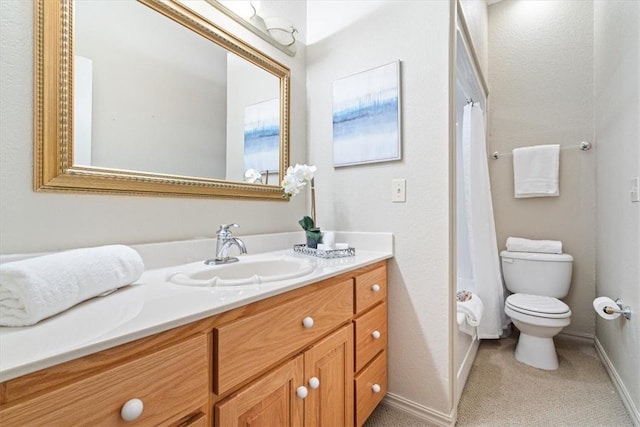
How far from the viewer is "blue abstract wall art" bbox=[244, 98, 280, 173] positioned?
1449 millimetres

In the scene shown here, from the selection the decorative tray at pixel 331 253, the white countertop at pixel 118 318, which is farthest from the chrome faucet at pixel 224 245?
the decorative tray at pixel 331 253

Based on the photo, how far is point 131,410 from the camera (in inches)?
19.2

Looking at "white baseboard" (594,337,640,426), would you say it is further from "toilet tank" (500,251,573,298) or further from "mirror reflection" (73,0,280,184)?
"mirror reflection" (73,0,280,184)

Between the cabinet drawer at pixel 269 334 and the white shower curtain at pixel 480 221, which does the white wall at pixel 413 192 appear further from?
the white shower curtain at pixel 480 221

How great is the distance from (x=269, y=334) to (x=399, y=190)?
955 millimetres

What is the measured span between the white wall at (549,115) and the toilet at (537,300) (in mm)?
215

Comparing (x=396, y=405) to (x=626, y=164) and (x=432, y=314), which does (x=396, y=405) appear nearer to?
(x=432, y=314)

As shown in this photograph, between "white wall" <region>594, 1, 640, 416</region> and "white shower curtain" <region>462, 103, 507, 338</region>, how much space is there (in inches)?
24.8

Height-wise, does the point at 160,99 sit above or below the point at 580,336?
above

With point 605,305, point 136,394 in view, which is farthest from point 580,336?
point 136,394

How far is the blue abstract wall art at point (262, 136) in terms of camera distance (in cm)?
145

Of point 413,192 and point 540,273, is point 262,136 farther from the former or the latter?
point 540,273

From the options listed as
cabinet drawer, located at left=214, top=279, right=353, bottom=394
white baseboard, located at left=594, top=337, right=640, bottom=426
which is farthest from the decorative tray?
white baseboard, located at left=594, top=337, right=640, bottom=426

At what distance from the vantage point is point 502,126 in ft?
8.21
